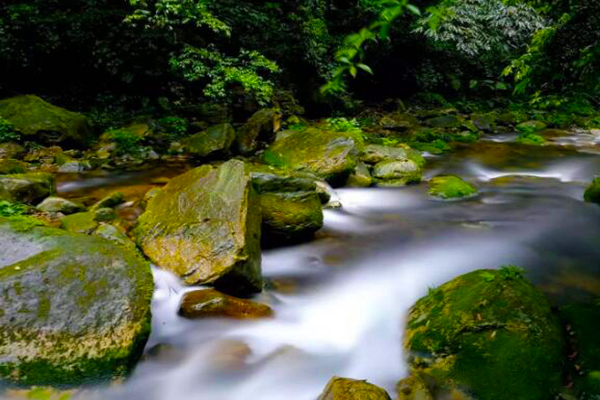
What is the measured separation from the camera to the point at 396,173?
8086mm

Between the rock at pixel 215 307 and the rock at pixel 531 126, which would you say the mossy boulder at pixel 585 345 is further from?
the rock at pixel 531 126

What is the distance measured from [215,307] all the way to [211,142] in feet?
18.4

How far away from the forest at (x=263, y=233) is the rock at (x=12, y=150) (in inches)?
1.5

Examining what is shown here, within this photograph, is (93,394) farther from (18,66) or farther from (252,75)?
(18,66)

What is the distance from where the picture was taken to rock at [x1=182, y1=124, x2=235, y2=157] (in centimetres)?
859

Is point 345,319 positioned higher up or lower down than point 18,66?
lower down

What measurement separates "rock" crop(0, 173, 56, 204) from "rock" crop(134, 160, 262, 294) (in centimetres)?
173

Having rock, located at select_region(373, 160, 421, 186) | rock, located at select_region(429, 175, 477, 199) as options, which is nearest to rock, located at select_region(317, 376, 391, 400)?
rock, located at select_region(429, 175, 477, 199)

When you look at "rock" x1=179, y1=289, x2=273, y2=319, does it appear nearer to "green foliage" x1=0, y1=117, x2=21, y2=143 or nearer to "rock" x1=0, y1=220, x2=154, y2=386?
"rock" x1=0, y1=220, x2=154, y2=386

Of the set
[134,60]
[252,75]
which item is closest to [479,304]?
[252,75]

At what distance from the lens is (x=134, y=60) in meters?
11.1

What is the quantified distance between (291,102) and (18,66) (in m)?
7.24

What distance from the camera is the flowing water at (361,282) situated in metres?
3.22

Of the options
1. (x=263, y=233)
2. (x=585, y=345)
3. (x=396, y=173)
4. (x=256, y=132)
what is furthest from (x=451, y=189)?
(x=585, y=345)
